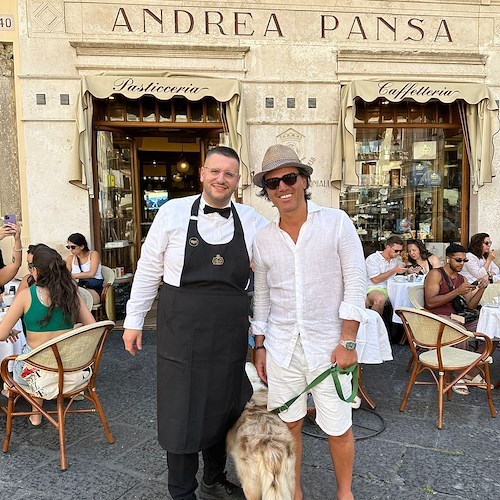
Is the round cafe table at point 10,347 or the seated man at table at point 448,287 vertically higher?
the seated man at table at point 448,287

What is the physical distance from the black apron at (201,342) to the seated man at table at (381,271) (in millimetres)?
4094

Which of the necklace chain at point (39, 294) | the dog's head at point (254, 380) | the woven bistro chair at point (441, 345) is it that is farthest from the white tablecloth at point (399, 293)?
the necklace chain at point (39, 294)

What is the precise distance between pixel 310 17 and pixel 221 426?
644 cm

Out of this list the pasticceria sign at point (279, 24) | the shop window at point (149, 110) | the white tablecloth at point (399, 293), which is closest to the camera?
the white tablecloth at point (399, 293)

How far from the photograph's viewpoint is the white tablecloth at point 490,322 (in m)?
4.33

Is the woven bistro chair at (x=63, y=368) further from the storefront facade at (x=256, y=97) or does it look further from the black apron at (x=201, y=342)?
the storefront facade at (x=256, y=97)

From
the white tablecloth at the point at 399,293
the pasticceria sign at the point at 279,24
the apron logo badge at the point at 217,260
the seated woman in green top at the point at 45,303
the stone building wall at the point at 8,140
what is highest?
the pasticceria sign at the point at 279,24

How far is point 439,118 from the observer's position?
7867mm

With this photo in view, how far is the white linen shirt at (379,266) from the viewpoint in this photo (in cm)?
651

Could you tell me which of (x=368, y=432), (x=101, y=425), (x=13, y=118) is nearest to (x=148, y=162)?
(x=13, y=118)

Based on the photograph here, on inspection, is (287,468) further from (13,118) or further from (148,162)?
(148,162)

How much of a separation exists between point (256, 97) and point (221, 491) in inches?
223

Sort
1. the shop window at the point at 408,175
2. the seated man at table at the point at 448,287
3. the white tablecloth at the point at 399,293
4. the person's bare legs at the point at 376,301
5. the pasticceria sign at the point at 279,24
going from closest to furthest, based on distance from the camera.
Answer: the seated man at table at the point at 448,287, the white tablecloth at the point at 399,293, the person's bare legs at the point at 376,301, the pasticceria sign at the point at 279,24, the shop window at the point at 408,175

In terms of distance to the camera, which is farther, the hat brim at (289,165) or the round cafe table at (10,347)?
the round cafe table at (10,347)
